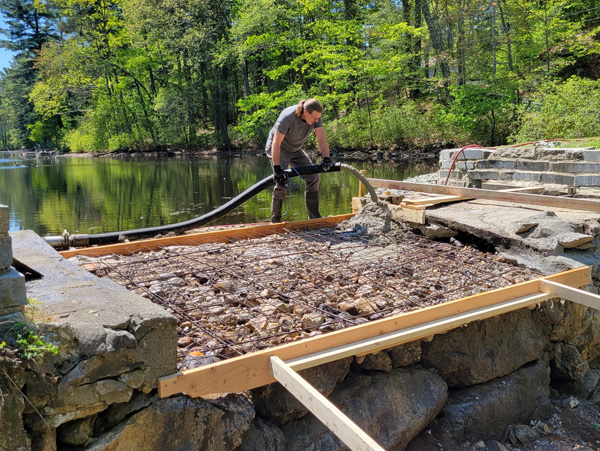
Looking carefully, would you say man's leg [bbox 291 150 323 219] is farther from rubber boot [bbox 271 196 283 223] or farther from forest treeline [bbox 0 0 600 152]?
forest treeline [bbox 0 0 600 152]

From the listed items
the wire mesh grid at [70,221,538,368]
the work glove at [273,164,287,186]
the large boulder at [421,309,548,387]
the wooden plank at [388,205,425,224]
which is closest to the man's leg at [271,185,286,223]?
Answer: the work glove at [273,164,287,186]

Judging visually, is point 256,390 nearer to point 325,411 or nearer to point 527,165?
point 325,411

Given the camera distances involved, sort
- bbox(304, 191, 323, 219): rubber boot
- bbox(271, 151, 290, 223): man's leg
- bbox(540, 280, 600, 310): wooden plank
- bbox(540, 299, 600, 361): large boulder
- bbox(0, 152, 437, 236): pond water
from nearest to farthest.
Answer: bbox(540, 280, 600, 310): wooden plank < bbox(540, 299, 600, 361): large boulder < bbox(271, 151, 290, 223): man's leg < bbox(304, 191, 323, 219): rubber boot < bbox(0, 152, 437, 236): pond water

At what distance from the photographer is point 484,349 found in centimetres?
378

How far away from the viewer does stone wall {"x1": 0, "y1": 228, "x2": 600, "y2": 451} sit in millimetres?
2244

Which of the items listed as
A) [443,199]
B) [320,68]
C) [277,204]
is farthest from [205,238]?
[320,68]

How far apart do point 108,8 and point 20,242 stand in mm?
36486

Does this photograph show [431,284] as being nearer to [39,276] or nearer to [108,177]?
[39,276]

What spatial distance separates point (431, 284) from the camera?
13.4ft

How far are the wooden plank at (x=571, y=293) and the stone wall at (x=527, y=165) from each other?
2627 millimetres

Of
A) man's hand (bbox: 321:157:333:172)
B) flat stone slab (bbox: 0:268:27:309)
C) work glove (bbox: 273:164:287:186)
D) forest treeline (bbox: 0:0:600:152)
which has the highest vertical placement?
forest treeline (bbox: 0:0:600:152)

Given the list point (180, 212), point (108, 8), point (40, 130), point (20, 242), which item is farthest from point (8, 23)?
point (20, 242)

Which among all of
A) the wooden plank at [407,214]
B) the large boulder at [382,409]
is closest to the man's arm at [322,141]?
the wooden plank at [407,214]

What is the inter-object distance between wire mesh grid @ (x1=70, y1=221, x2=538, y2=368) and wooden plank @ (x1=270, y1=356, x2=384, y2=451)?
399 mm
